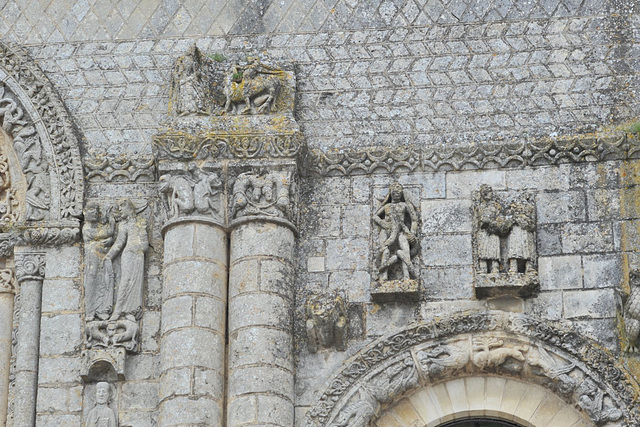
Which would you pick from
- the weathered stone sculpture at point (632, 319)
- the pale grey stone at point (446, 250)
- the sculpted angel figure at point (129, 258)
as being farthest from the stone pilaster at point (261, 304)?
the weathered stone sculpture at point (632, 319)

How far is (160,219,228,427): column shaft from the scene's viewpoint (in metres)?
15.2

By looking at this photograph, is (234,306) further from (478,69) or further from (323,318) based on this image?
(478,69)

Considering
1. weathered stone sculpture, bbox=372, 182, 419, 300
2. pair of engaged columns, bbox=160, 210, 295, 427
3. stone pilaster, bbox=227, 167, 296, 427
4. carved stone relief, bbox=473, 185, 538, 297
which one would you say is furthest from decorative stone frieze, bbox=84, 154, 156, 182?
carved stone relief, bbox=473, 185, 538, 297

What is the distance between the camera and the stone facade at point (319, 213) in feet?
50.7

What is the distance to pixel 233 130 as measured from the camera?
639 inches

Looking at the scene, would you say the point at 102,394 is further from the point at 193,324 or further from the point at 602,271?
the point at 602,271

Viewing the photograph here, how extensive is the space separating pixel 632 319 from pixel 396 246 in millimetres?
2261

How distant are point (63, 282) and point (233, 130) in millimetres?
2152

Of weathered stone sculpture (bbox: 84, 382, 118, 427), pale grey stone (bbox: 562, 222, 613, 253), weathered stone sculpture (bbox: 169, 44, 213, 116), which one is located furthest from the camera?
weathered stone sculpture (bbox: 169, 44, 213, 116)

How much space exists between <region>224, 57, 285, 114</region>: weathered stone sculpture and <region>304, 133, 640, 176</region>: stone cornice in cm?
68

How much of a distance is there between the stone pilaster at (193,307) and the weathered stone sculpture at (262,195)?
0.74ft

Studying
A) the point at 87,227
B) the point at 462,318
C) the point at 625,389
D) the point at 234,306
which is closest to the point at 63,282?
the point at 87,227

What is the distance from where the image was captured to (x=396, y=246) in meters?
15.9

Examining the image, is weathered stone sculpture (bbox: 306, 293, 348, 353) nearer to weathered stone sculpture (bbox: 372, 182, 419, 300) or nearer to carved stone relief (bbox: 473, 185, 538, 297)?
weathered stone sculpture (bbox: 372, 182, 419, 300)
